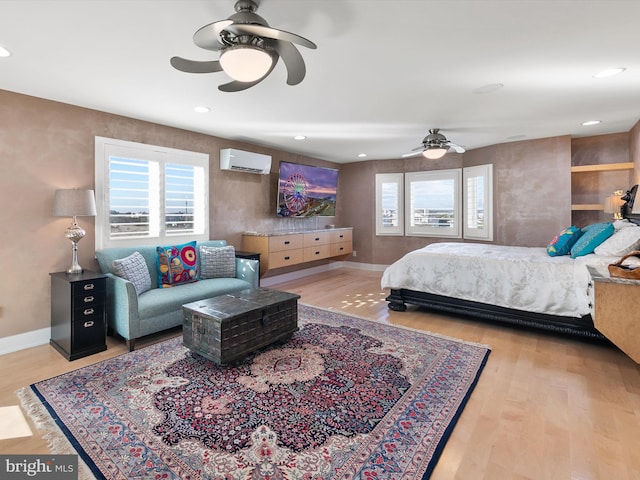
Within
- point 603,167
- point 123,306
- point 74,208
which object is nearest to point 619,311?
point 603,167

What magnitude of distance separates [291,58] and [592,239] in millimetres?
3367

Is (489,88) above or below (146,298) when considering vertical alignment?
above

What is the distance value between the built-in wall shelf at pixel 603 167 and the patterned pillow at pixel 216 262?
5.19 metres

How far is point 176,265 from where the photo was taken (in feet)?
12.0

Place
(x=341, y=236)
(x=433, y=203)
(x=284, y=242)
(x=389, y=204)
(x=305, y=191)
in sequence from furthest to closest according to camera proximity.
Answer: (x=389, y=204) → (x=341, y=236) → (x=433, y=203) → (x=305, y=191) → (x=284, y=242)

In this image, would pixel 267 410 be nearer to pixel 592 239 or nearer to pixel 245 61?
pixel 245 61

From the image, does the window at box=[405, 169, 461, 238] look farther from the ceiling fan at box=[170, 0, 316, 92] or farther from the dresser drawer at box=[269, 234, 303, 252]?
the ceiling fan at box=[170, 0, 316, 92]

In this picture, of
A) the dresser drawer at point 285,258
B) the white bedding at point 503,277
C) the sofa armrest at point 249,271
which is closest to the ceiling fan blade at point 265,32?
the sofa armrest at point 249,271

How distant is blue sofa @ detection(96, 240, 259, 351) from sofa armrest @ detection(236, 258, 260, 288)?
0.18 m

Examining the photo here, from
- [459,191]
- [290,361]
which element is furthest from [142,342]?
[459,191]

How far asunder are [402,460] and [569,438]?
973 mm

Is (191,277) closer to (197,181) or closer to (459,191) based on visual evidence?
(197,181)

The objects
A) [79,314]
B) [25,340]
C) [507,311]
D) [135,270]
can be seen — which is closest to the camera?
[79,314]

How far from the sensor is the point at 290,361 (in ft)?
8.76
